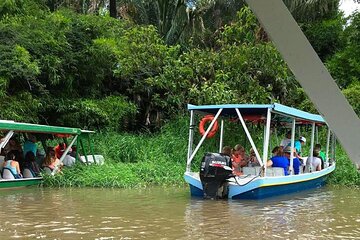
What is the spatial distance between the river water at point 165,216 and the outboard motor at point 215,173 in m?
0.36

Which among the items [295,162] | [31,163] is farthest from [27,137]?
[295,162]

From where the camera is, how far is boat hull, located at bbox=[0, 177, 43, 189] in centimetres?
1323

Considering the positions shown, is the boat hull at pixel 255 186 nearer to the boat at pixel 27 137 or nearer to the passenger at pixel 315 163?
the passenger at pixel 315 163

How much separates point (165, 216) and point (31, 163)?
20.3 ft

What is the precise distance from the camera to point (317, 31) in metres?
28.5

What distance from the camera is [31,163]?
585 inches

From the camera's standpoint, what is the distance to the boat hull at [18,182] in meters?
13.2

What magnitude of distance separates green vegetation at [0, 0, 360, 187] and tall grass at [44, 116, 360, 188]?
0.12 ft

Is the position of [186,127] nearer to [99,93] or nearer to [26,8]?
[99,93]

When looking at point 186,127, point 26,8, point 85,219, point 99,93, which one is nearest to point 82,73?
point 99,93

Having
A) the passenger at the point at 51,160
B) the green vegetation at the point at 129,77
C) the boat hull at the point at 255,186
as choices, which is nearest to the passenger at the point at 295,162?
the boat hull at the point at 255,186

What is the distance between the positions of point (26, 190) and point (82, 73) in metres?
7.70

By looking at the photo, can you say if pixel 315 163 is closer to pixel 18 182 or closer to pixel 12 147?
pixel 18 182

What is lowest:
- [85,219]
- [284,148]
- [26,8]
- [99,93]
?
[85,219]
